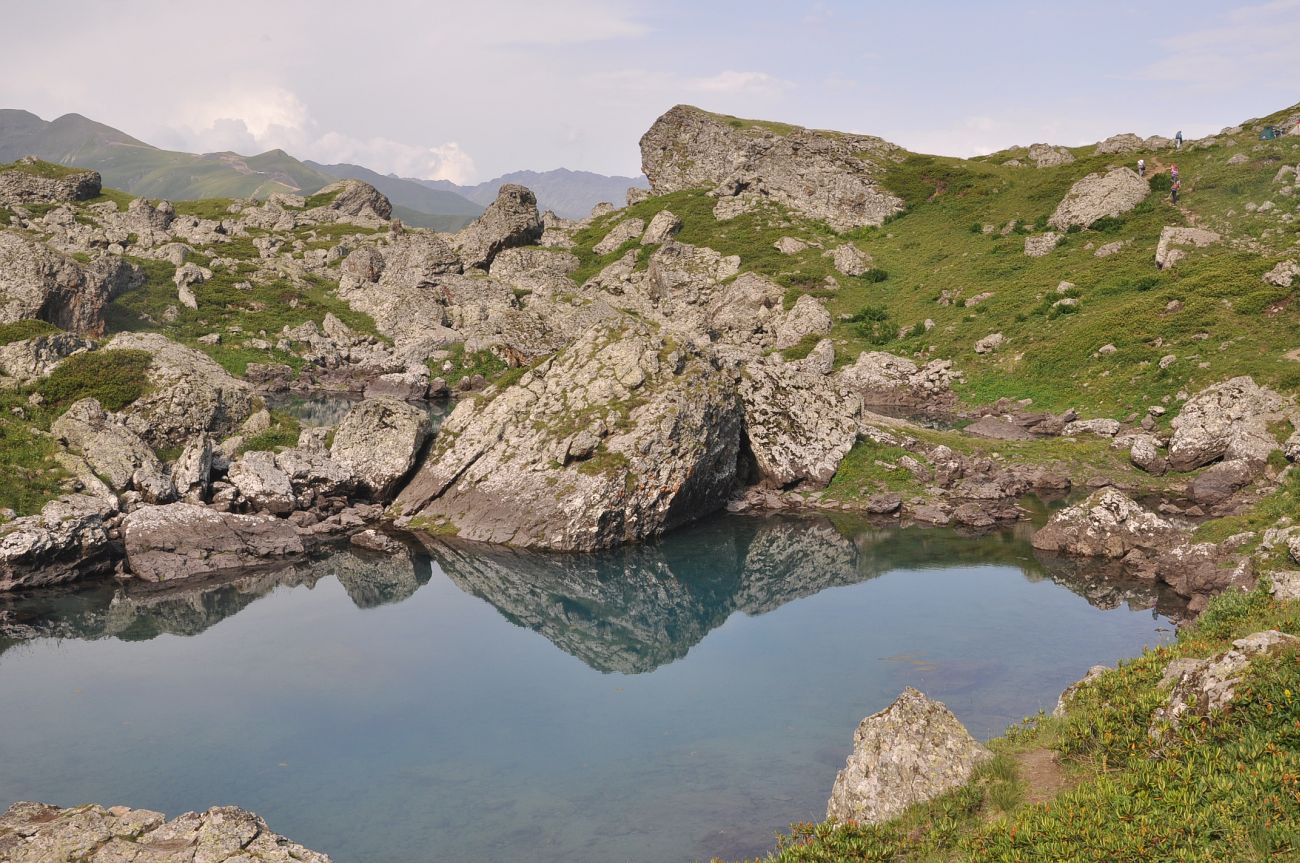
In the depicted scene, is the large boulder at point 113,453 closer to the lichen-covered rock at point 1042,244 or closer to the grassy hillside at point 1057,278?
the grassy hillside at point 1057,278

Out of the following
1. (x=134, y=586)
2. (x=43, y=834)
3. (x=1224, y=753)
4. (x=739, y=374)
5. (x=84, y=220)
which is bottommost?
(x=134, y=586)

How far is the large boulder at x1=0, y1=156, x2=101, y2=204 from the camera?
124m

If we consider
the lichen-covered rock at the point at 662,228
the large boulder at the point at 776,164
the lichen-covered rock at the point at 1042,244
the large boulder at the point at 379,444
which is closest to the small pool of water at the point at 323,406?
the large boulder at the point at 379,444

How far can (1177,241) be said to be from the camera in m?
70.6

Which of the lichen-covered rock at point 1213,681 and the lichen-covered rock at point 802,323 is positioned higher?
the lichen-covered rock at point 802,323

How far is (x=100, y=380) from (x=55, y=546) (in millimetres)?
16909

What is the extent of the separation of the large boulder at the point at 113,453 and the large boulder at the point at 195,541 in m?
2.48

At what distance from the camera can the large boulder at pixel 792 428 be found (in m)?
48.4

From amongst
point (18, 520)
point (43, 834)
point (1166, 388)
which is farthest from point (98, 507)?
point (1166, 388)

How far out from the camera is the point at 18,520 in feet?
114

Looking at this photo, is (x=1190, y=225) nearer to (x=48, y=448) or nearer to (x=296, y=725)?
(x=296, y=725)

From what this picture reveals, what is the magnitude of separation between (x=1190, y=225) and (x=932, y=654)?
66688 millimetres

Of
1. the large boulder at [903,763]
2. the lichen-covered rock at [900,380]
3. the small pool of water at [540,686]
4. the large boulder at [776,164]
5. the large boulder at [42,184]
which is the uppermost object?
the large boulder at [776,164]

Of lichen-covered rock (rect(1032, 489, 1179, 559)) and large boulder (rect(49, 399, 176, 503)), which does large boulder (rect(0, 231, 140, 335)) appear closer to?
large boulder (rect(49, 399, 176, 503))
